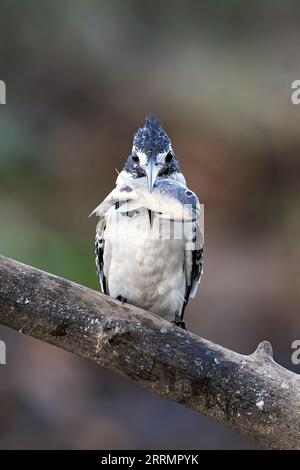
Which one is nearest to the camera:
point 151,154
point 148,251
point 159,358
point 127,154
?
point 159,358

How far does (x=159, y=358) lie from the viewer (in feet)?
9.68

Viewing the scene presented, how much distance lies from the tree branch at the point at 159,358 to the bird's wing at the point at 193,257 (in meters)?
0.68

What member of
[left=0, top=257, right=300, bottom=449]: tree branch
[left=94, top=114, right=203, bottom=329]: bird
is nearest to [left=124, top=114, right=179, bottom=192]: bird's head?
[left=94, top=114, right=203, bottom=329]: bird

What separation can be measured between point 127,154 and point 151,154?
329 centimetres

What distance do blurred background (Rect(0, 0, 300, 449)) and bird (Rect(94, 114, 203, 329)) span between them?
192 centimetres

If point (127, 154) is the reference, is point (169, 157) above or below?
below

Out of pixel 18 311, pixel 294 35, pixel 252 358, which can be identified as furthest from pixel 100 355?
pixel 294 35

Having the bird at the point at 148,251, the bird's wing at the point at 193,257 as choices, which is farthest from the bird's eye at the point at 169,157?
Answer: the bird's wing at the point at 193,257

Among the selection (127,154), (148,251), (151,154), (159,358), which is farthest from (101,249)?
(127,154)

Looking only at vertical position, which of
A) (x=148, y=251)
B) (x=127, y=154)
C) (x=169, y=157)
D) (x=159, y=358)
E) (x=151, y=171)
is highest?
(x=127, y=154)

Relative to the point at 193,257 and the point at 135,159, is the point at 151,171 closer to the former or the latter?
the point at 135,159

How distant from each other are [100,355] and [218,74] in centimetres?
460

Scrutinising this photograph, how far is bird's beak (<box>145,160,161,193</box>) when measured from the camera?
3412 mm

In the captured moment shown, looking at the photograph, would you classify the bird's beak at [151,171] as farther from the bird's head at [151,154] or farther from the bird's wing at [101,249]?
the bird's wing at [101,249]
